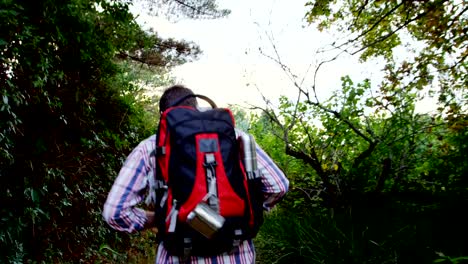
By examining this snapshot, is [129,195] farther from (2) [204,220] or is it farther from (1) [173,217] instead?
(2) [204,220]

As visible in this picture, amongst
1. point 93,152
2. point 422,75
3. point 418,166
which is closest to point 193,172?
point 93,152

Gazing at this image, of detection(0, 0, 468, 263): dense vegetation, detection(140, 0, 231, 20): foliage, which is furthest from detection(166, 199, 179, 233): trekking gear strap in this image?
detection(140, 0, 231, 20): foliage

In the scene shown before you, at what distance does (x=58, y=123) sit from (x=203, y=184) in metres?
2.55

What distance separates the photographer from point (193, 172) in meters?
1.47

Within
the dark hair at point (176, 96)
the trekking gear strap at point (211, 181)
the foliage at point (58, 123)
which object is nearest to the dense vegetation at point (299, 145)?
the foliage at point (58, 123)

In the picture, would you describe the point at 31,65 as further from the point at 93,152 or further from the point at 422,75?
the point at 422,75

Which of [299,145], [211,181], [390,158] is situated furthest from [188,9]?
[211,181]

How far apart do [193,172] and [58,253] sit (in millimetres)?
2629

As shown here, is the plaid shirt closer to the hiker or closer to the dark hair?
the hiker

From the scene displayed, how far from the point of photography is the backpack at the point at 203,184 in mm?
1438

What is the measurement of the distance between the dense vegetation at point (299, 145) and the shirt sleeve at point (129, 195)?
56.9 inches

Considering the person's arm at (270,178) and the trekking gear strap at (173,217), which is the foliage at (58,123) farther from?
the person's arm at (270,178)

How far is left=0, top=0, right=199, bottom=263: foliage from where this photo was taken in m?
2.60

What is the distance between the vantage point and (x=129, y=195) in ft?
5.09
